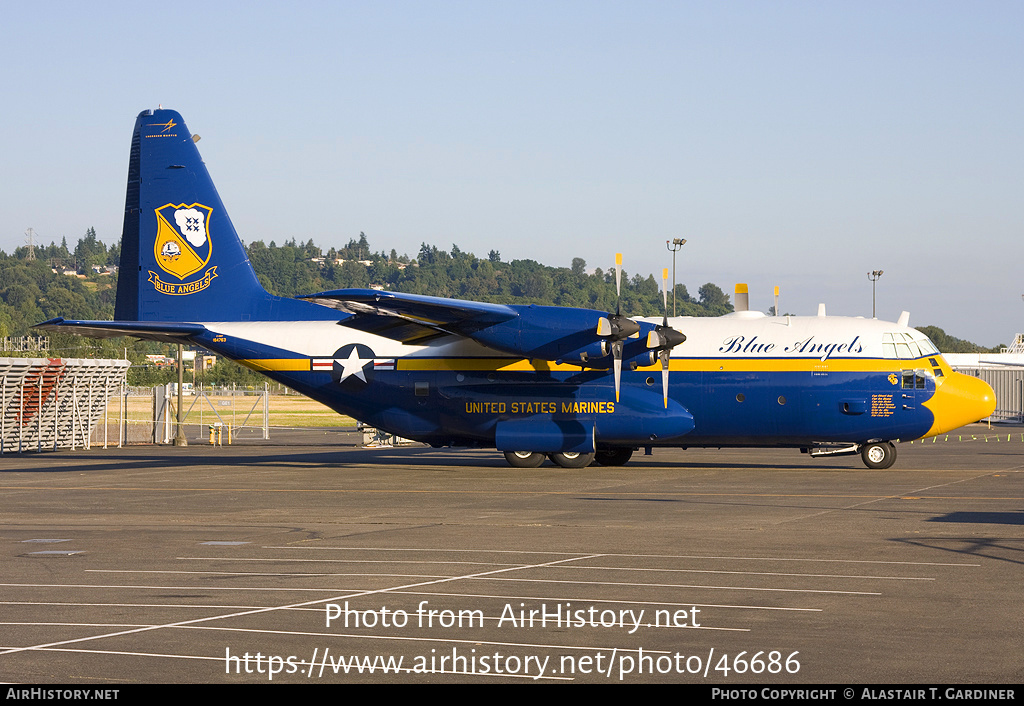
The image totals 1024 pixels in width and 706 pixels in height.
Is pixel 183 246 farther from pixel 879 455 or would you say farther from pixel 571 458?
pixel 879 455

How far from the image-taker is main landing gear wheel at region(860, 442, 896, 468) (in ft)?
98.5

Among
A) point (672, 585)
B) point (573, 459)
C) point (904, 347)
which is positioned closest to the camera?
point (672, 585)

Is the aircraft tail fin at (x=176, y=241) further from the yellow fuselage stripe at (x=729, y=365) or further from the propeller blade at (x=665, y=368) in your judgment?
the propeller blade at (x=665, y=368)

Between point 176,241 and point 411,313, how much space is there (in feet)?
32.3

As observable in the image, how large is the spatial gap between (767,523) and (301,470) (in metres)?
16.9

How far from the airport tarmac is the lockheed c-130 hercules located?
4.21 meters

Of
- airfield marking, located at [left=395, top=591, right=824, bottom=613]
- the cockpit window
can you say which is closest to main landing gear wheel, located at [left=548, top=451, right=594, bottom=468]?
the cockpit window

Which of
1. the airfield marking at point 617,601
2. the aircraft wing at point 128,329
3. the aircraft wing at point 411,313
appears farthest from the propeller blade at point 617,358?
the airfield marking at point 617,601

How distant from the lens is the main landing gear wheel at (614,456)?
3244 cm

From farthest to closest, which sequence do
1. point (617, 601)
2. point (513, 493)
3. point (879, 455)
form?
point (879, 455) → point (513, 493) → point (617, 601)

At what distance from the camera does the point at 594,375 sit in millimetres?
30156

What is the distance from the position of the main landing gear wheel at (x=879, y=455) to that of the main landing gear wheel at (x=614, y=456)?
6696mm

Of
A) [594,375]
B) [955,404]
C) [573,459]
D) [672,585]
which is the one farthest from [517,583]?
[955,404]

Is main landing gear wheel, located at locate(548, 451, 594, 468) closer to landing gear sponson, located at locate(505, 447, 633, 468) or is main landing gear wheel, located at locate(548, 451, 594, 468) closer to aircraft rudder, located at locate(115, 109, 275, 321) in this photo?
landing gear sponson, located at locate(505, 447, 633, 468)
